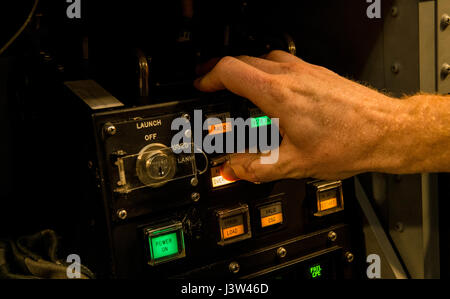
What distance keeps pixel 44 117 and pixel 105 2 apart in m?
0.28

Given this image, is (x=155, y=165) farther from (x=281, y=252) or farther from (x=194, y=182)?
(x=281, y=252)

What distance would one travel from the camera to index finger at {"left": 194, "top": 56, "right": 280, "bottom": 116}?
2.43 feet

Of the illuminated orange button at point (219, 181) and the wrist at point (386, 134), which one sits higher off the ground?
the wrist at point (386, 134)

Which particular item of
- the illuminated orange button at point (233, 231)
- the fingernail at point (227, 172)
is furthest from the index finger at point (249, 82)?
the illuminated orange button at point (233, 231)

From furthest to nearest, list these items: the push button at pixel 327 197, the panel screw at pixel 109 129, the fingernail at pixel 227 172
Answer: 1. the push button at pixel 327 197
2. the fingernail at pixel 227 172
3. the panel screw at pixel 109 129

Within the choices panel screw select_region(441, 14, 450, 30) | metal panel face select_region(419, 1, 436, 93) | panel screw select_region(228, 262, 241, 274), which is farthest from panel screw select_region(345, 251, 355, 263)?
panel screw select_region(441, 14, 450, 30)

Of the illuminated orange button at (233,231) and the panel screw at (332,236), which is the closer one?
the illuminated orange button at (233,231)

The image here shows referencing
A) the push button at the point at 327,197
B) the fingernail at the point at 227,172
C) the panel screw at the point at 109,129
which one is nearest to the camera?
the panel screw at the point at 109,129

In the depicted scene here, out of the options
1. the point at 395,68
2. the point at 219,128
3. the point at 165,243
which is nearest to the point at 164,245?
the point at 165,243

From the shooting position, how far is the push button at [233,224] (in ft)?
2.74

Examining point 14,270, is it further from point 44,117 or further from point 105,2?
point 105,2

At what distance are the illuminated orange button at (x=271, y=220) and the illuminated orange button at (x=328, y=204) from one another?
0.31ft

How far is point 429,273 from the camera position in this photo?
3.09ft

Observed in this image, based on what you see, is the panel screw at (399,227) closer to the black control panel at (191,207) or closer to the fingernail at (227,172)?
the black control panel at (191,207)
